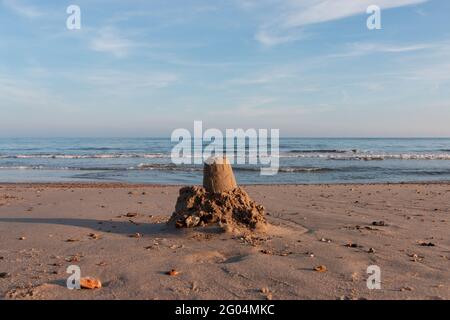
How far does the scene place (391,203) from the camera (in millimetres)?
9398

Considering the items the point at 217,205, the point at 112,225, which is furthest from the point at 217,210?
the point at 112,225

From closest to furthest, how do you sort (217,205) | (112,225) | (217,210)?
(217,210), (217,205), (112,225)

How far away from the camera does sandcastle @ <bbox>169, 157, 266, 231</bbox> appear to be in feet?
20.2

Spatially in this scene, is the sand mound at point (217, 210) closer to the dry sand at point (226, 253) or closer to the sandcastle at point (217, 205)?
the sandcastle at point (217, 205)

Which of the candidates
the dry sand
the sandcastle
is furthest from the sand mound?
the dry sand

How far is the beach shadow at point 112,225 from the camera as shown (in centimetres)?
628

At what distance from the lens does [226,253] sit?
202 inches

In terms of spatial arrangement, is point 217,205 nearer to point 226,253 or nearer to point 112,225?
point 226,253

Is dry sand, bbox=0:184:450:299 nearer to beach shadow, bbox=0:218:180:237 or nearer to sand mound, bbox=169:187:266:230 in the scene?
beach shadow, bbox=0:218:180:237

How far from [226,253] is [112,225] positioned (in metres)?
2.45

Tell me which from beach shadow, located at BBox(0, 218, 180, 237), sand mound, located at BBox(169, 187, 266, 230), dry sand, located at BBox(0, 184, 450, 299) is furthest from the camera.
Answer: beach shadow, located at BBox(0, 218, 180, 237)

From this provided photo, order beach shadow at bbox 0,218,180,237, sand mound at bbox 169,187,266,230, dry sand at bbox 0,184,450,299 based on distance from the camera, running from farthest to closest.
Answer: beach shadow at bbox 0,218,180,237 → sand mound at bbox 169,187,266,230 → dry sand at bbox 0,184,450,299

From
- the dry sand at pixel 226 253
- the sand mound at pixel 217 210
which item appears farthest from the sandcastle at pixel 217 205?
the dry sand at pixel 226 253

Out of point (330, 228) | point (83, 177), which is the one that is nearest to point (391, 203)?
point (330, 228)
